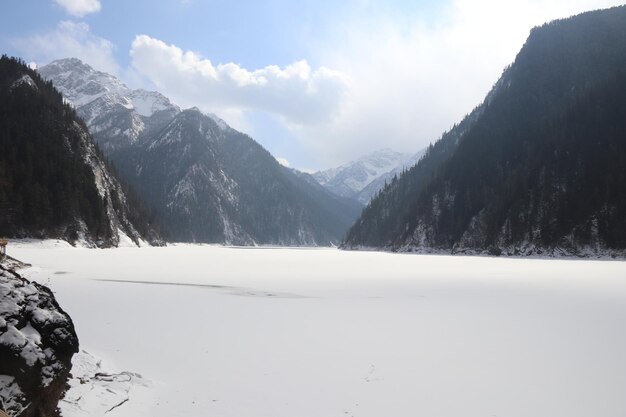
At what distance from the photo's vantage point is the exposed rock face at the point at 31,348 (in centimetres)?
595

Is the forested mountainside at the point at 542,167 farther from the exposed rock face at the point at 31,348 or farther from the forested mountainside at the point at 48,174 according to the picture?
the exposed rock face at the point at 31,348

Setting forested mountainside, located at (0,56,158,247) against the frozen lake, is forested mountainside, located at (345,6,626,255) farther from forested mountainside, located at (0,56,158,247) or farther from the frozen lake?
forested mountainside, located at (0,56,158,247)

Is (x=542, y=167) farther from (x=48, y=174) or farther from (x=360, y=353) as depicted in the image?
(x=48, y=174)

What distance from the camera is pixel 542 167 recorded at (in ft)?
340

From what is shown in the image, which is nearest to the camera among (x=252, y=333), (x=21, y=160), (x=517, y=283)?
(x=252, y=333)

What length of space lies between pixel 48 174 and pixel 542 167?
114237 mm

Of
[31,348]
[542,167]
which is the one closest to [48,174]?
[31,348]

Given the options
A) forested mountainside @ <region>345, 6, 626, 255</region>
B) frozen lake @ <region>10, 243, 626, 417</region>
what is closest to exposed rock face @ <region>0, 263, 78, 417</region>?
frozen lake @ <region>10, 243, 626, 417</region>

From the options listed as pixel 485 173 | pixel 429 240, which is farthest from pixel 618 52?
pixel 429 240

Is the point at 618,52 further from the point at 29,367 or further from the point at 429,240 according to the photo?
the point at 29,367

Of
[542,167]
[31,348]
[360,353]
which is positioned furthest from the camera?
[542,167]

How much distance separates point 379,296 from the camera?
20.4 metres

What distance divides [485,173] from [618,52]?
64.3m

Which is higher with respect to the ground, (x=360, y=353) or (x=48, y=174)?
(x=48, y=174)
